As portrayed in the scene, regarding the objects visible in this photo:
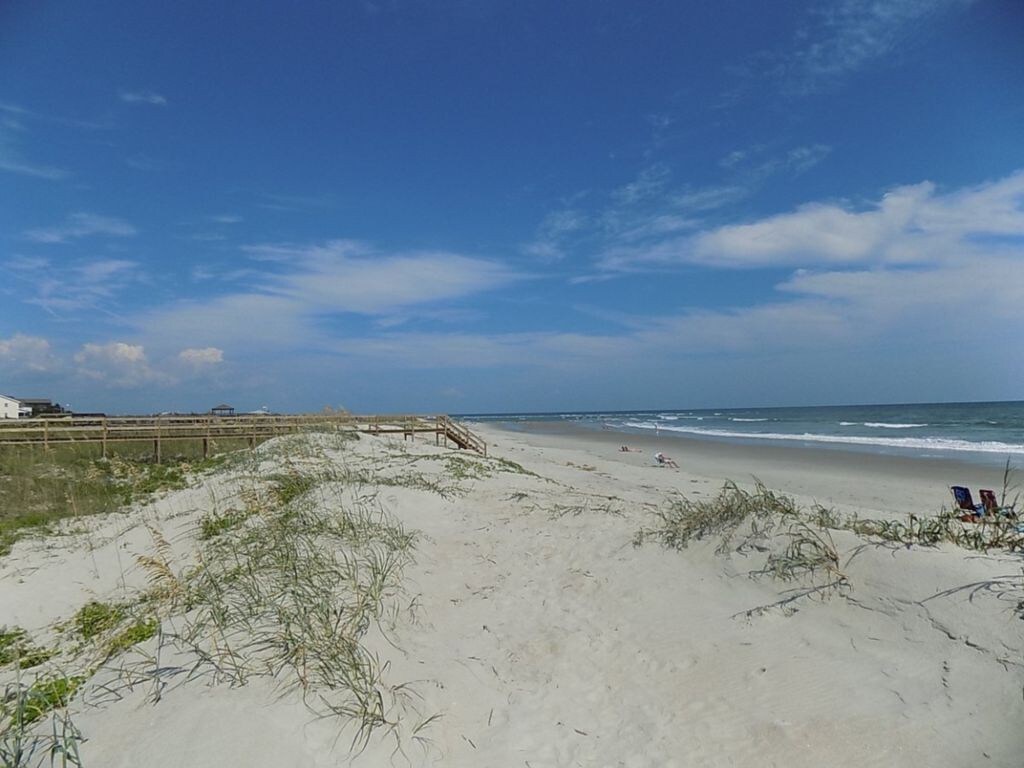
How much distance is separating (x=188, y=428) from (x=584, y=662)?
843 inches

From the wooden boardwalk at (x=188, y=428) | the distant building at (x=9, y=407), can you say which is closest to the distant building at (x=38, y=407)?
the distant building at (x=9, y=407)

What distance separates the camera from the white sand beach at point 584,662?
3371 mm

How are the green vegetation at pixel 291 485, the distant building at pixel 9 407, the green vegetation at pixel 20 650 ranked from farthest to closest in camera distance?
the distant building at pixel 9 407
the green vegetation at pixel 291 485
the green vegetation at pixel 20 650

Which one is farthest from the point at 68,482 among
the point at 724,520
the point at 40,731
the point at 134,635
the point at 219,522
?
the point at 724,520

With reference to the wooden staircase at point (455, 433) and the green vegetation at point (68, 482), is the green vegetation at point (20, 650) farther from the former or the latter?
the wooden staircase at point (455, 433)

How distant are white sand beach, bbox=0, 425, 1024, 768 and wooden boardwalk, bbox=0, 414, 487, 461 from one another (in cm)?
1452

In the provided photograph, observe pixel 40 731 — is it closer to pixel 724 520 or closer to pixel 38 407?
pixel 724 520

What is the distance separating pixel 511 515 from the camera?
29.3 ft

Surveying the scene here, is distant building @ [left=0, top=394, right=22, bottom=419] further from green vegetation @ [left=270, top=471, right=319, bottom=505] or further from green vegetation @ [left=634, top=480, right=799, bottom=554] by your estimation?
green vegetation @ [left=634, top=480, right=799, bottom=554]

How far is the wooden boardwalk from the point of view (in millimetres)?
19625

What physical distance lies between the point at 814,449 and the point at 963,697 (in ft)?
104

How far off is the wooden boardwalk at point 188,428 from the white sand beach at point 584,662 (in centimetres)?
1452

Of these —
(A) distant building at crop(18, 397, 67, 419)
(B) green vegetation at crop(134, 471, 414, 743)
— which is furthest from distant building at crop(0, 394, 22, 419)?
(B) green vegetation at crop(134, 471, 414, 743)

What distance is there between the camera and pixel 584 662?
4.72 m
